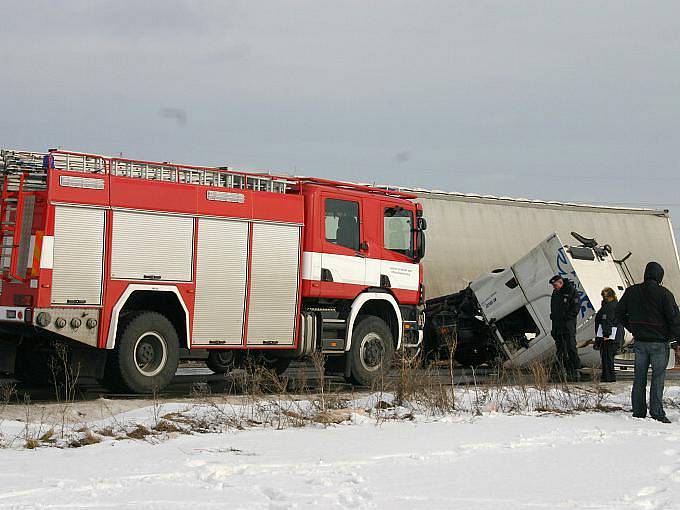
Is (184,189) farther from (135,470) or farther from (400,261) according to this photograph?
(135,470)

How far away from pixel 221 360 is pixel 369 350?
2.28 meters

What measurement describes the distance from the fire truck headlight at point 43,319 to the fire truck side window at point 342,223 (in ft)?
14.4

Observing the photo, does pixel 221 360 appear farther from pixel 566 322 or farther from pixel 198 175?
pixel 566 322

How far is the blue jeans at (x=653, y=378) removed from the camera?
10969 millimetres

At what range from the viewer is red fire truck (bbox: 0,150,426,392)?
11703mm

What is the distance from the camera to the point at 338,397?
10.8m

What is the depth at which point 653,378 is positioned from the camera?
11.0m

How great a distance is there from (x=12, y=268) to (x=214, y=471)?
561 cm

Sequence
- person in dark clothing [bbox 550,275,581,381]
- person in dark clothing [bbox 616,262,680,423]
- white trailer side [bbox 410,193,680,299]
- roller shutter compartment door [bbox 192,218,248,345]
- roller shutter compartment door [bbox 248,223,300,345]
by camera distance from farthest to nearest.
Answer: white trailer side [bbox 410,193,680,299], person in dark clothing [bbox 550,275,581,381], roller shutter compartment door [bbox 248,223,300,345], roller shutter compartment door [bbox 192,218,248,345], person in dark clothing [bbox 616,262,680,423]

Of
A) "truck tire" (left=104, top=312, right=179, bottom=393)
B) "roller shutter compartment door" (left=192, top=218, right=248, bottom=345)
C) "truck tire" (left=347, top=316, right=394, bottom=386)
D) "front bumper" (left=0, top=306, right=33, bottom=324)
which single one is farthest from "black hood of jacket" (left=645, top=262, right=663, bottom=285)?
"front bumper" (left=0, top=306, right=33, bottom=324)

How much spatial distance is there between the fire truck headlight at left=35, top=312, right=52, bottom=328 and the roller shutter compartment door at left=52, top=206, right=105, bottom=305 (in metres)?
0.20

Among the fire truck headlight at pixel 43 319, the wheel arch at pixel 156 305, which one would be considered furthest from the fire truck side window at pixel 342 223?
the fire truck headlight at pixel 43 319

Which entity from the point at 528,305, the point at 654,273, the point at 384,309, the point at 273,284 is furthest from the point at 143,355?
the point at 528,305

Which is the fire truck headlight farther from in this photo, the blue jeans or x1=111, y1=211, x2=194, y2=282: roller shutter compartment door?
the blue jeans
